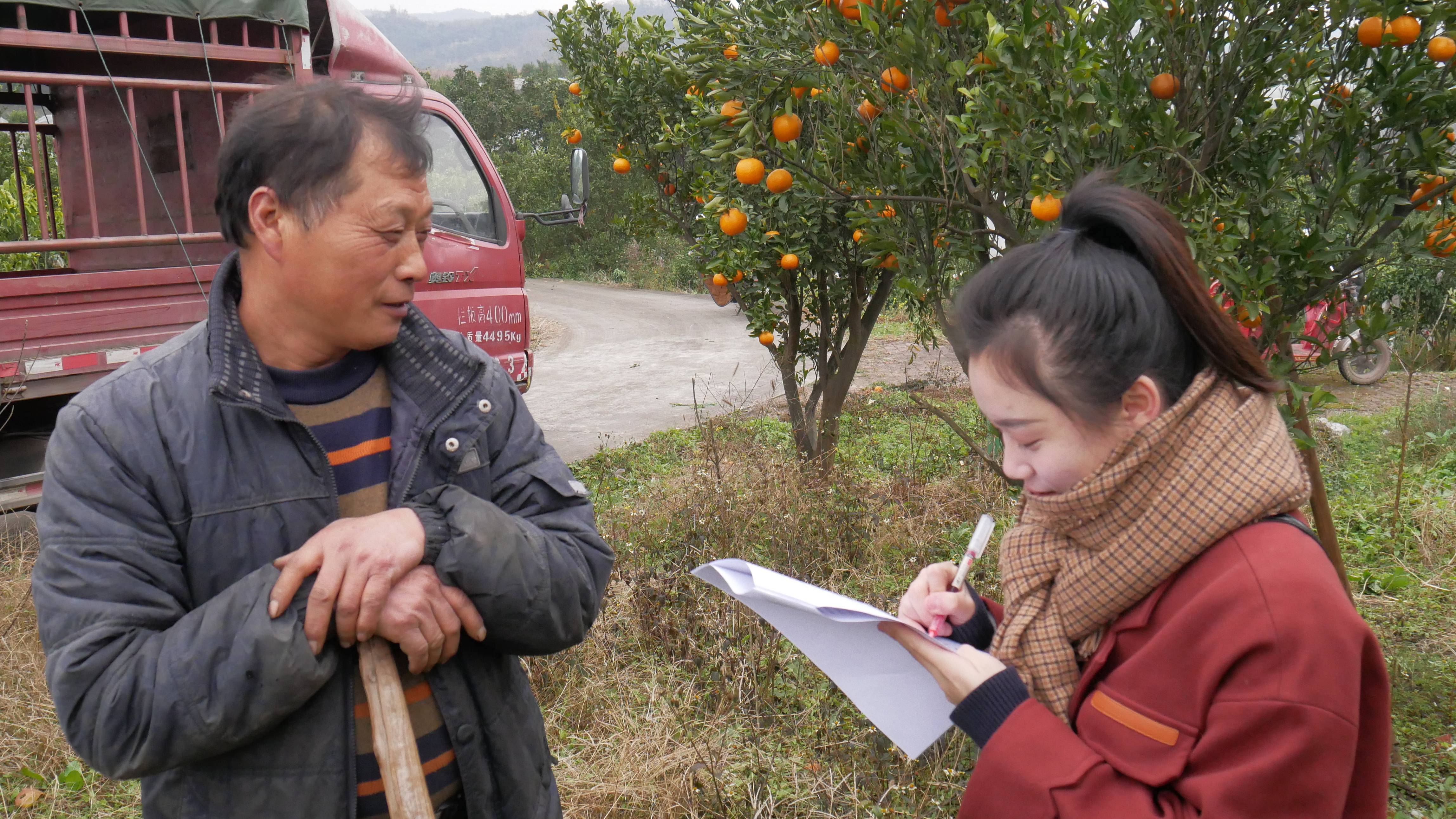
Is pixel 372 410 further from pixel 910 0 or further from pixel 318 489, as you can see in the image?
pixel 910 0

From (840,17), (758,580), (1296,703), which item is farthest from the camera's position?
(840,17)

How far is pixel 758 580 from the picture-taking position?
134 centimetres

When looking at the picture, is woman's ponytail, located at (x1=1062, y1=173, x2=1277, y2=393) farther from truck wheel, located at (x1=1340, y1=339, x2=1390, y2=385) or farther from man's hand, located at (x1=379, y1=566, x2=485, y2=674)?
truck wheel, located at (x1=1340, y1=339, x2=1390, y2=385)

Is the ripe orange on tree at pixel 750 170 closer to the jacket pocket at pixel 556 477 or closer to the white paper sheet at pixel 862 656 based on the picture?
the jacket pocket at pixel 556 477

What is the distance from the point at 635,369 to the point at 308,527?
10612 millimetres

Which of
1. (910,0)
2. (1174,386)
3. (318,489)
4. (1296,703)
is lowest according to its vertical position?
(1296,703)

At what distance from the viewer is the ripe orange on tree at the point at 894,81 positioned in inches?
107

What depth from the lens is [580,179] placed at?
6.48 m

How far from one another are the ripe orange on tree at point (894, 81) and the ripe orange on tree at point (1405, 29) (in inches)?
43.3

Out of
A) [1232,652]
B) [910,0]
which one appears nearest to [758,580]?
[1232,652]

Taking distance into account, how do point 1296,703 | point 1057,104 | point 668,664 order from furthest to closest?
point 668,664, point 1057,104, point 1296,703

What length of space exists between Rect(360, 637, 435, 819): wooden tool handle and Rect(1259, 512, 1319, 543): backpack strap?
112 cm

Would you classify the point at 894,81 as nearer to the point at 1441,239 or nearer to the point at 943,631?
the point at 1441,239

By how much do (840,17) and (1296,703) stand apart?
7.63 ft
